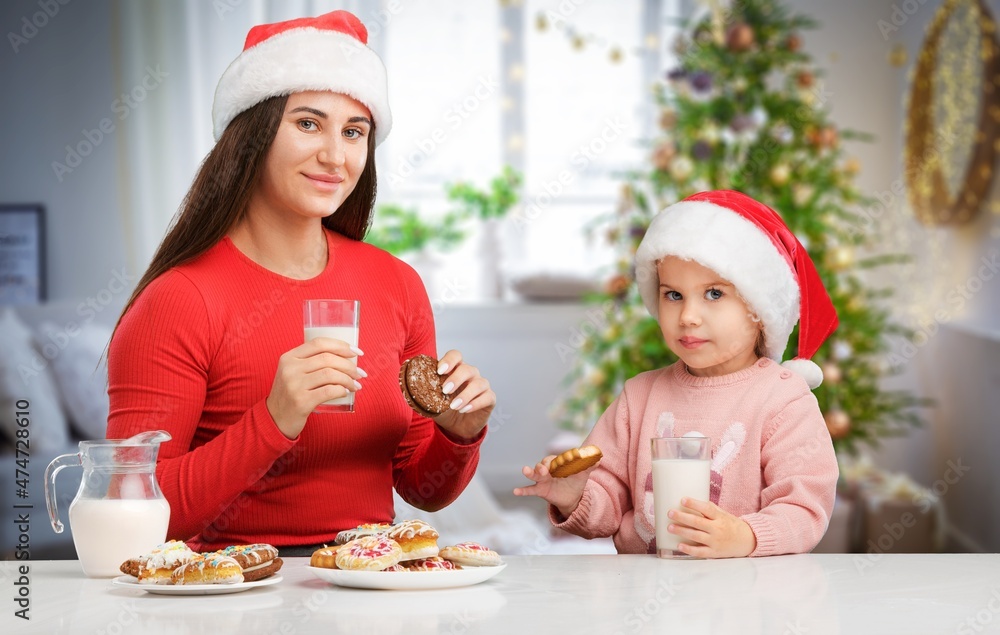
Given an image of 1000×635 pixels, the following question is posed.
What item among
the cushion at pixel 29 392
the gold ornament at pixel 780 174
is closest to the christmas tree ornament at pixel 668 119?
the gold ornament at pixel 780 174

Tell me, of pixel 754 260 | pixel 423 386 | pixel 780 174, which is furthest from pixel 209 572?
pixel 780 174

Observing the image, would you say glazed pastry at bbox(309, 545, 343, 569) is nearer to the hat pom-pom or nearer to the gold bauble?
the hat pom-pom

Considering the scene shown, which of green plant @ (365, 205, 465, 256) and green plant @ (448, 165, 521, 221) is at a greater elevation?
green plant @ (448, 165, 521, 221)

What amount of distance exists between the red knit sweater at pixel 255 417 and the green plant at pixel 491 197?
4276 mm

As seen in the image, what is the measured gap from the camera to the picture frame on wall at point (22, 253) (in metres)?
5.43

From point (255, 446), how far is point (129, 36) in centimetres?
446

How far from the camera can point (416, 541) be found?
1.12m

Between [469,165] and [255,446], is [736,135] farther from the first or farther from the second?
[255,446]

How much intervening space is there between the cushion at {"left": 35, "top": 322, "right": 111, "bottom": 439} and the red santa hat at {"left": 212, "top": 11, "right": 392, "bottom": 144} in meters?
2.88

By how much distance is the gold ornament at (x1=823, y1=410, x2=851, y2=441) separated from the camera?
409 centimetres

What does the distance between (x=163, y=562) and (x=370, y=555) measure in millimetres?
208

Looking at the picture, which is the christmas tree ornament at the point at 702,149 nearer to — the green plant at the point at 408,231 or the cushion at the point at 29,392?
the green plant at the point at 408,231

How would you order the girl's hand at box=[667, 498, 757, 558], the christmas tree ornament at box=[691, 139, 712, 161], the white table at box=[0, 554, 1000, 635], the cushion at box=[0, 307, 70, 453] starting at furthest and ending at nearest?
the christmas tree ornament at box=[691, 139, 712, 161], the cushion at box=[0, 307, 70, 453], the girl's hand at box=[667, 498, 757, 558], the white table at box=[0, 554, 1000, 635]

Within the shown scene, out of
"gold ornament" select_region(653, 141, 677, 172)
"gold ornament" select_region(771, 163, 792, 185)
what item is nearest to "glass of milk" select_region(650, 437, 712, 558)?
"gold ornament" select_region(771, 163, 792, 185)
